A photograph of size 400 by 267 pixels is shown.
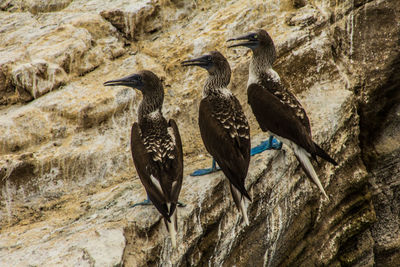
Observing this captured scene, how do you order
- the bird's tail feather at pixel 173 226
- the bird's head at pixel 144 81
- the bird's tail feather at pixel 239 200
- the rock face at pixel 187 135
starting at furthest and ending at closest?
the bird's head at pixel 144 81, the rock face at pixel 187 135, the bird's tail feather at pixel 239 200, the bird's tail feather at pixel 173 226

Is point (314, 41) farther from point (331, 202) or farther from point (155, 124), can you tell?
point (155, 124)

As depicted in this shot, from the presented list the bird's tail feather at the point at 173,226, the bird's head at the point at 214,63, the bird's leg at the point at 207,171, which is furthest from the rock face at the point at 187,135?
the bird's head at the point at 214,63

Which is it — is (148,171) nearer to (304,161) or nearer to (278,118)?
(278,118)

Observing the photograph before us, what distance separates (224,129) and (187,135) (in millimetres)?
1383

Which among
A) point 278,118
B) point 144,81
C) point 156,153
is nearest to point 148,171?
point 156,153

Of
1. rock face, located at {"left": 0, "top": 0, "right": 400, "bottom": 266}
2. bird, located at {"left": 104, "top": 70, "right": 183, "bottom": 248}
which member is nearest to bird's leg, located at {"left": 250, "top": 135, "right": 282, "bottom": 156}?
rock face, located at {"left": 0, "top": 0, "right": 400, "bottom": 266}

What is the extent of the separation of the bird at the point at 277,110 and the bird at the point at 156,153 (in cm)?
113

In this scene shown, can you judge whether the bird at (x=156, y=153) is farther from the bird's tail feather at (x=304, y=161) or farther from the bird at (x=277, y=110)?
the bird's tail feather at (x=304, y=161)

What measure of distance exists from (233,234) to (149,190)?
3.86ft

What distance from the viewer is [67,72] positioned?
20.4 feet

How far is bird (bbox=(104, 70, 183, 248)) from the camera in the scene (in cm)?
405

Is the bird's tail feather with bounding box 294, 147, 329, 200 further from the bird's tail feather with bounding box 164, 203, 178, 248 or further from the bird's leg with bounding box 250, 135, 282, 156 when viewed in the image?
the bird's tail feather with bounding box 164, 203, 178, 248

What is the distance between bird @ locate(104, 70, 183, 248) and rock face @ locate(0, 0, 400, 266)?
1.26ft

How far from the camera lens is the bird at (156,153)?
160 inches
